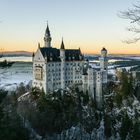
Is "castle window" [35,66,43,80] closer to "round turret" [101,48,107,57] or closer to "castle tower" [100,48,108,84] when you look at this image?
"castle tower" [100,48,108,84]

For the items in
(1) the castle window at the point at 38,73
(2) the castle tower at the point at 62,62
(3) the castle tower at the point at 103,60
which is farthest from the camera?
(3) the castle tower at the point at 103,60

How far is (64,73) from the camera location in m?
62.8

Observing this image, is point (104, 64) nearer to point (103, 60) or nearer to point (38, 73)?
point (103, 60)

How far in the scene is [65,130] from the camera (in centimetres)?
5472

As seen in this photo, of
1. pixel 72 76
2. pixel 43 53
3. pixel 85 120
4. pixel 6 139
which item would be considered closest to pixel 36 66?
pixel 43 53

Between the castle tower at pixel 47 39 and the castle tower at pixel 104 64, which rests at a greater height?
the castle tower at pixel 47 39

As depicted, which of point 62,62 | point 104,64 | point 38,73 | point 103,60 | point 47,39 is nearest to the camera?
point 38,73

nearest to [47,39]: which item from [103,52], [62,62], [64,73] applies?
[62,62]

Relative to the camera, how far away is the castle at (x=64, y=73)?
2413 inches

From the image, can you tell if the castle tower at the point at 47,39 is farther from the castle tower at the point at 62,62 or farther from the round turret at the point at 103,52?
the round turret at the point at 103,52

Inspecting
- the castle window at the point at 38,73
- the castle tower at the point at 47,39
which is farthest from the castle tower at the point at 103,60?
the castle window at the point at 38,73

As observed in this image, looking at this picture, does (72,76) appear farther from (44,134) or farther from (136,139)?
(136,139)

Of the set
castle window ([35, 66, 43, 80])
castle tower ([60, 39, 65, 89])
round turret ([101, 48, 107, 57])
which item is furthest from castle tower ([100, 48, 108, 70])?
castle window ([35, 66, 43, 80])

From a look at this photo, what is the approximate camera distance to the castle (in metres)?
61.3
